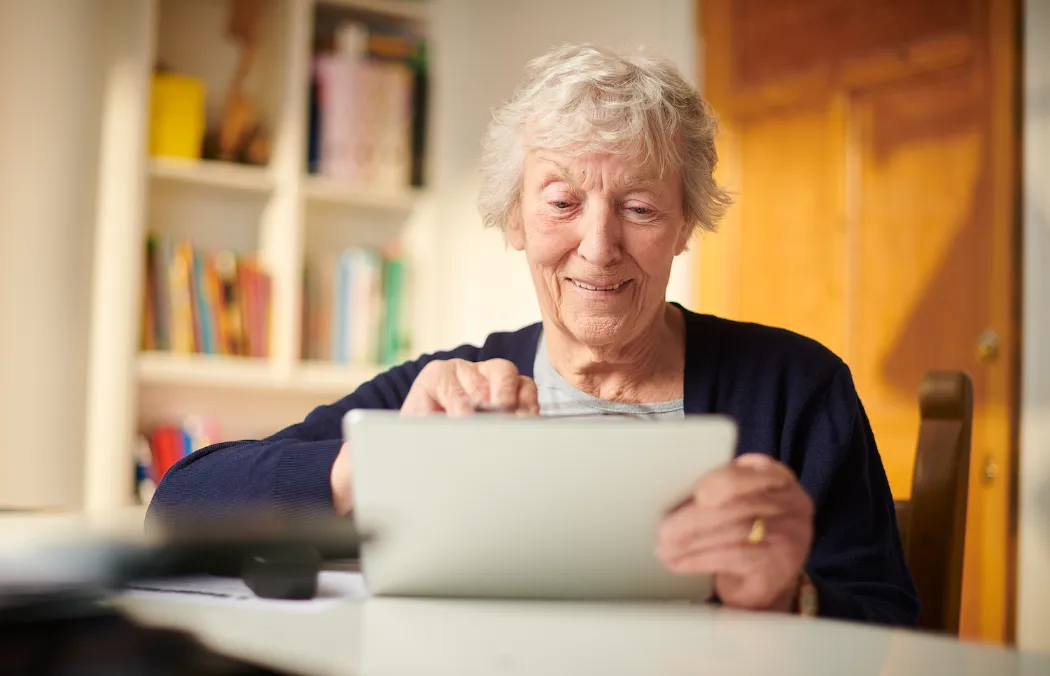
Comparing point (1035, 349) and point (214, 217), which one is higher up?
point (214, 217)

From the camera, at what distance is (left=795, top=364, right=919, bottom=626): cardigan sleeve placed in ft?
3.27

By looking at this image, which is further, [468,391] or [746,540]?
[468,391]

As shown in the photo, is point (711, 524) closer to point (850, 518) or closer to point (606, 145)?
point (850, 518)

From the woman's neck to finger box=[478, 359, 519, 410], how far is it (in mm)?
477

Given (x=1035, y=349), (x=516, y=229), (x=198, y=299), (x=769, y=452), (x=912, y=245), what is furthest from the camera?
(x=198, y=299)

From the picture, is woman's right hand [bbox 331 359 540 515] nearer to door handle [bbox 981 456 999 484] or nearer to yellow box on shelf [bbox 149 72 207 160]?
door handle [bbox 981 456 999 484]

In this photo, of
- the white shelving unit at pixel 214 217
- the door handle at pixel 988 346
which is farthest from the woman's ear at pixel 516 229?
Result: the white shelving unit at pixel 214 217

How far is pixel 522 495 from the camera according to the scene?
0.70 m

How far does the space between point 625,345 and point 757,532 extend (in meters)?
0.64

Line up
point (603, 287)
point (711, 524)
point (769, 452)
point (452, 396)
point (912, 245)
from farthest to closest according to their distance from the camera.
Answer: point (912, 245), point (603, 287), point (769, 452), point (452, 396), point (711, 524)

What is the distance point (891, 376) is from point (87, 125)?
2264mm

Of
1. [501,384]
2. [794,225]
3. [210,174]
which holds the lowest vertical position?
[501,384]

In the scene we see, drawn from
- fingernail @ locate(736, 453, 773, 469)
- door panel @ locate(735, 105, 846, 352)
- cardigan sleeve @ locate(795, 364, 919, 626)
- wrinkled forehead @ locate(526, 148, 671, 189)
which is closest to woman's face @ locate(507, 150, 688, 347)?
wrinkled forehead @ locate(526, 148, 671, 189)

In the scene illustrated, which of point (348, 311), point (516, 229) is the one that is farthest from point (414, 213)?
point (516, 229)
